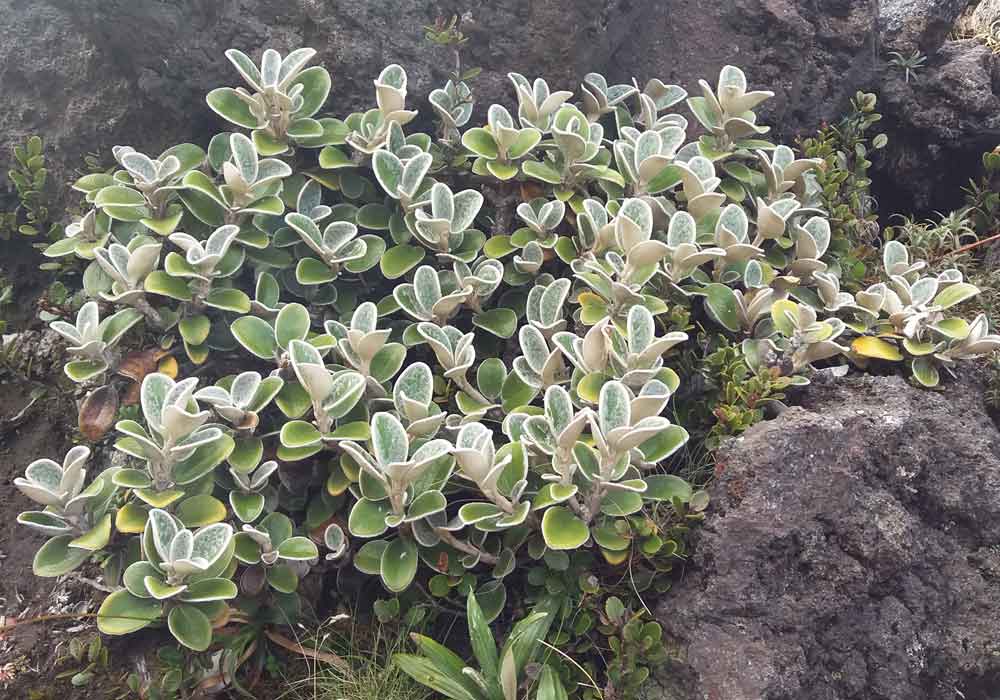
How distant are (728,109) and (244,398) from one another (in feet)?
7.16

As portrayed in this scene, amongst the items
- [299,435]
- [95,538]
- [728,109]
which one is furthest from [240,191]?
[728,109]

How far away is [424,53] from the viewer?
3.26 m

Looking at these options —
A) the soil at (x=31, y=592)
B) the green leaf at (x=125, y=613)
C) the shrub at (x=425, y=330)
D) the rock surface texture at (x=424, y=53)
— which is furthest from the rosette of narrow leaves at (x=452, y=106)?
the green leaf at (x=125, y=613)

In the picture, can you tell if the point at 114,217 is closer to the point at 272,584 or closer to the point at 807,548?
the point at 272,584

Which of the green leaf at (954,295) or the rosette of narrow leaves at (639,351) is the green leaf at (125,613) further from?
the green leaf at (954,295)

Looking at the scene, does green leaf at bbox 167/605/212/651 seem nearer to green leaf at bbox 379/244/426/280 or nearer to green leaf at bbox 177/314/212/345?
green leaf at bbox 177/314/212/345

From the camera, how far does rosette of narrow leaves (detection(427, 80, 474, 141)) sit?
3.07m

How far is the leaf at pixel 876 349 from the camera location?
256 centimetres

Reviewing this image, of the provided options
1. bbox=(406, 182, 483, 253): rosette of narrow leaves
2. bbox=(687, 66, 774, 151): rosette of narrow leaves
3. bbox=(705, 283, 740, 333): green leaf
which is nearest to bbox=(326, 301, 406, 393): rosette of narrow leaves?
bbox=(406, 182, 483, 253): rosette of narrow leaves

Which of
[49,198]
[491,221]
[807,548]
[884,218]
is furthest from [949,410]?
[49,198]

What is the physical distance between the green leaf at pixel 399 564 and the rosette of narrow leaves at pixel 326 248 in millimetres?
981

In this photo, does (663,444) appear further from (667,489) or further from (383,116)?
(383,116)

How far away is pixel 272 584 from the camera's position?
2203 millimetres

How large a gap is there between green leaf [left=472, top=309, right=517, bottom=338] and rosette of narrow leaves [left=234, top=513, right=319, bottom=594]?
91 cm
